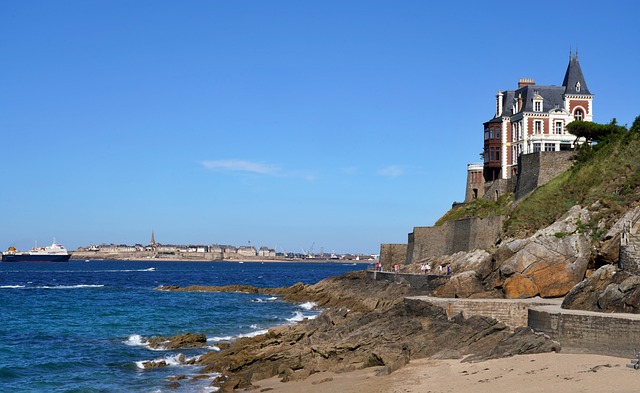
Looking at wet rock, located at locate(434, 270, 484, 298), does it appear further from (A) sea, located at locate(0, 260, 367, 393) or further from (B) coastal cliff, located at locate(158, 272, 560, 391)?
(A) sea, located at locate(0, 260, 367, 393)

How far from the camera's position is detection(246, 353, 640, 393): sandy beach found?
59.1 feet

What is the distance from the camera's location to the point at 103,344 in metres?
35.8

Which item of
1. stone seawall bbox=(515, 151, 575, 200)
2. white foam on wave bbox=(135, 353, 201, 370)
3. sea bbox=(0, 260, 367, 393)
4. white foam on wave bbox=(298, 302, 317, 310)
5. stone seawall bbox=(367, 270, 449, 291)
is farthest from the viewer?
white foam on wave bbox=(298, 302, 317, 310)

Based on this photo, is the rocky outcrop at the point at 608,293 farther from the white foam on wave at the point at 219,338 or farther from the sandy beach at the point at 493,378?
the white foam on wave at the point at 219,338

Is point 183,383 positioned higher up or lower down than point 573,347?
lower down

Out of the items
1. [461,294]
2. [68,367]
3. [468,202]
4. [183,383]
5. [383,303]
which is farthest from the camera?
[468,202]

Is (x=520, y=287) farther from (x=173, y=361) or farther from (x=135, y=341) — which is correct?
(x=135, y=341)

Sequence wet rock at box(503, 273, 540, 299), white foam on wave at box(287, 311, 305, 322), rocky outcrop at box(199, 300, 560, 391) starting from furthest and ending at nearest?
white foam on wave at box(287, 311, 305, 322), wet rock at box(503, 273, 540, 299), rocky outcrop at box(199, 300, 560, 391)

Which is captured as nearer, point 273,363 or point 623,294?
point 623,294

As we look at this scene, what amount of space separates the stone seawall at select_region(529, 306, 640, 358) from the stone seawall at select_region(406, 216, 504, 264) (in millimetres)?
23380

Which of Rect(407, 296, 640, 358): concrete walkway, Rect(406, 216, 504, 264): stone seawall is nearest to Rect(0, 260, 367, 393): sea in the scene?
Rect(406, 216, 504, 264): stone seawall

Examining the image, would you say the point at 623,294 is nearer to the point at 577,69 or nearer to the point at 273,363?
the point at 273,363

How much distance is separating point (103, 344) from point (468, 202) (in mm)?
33626

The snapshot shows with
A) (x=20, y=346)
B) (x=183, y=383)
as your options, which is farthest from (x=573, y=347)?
(x=20, y=346)
